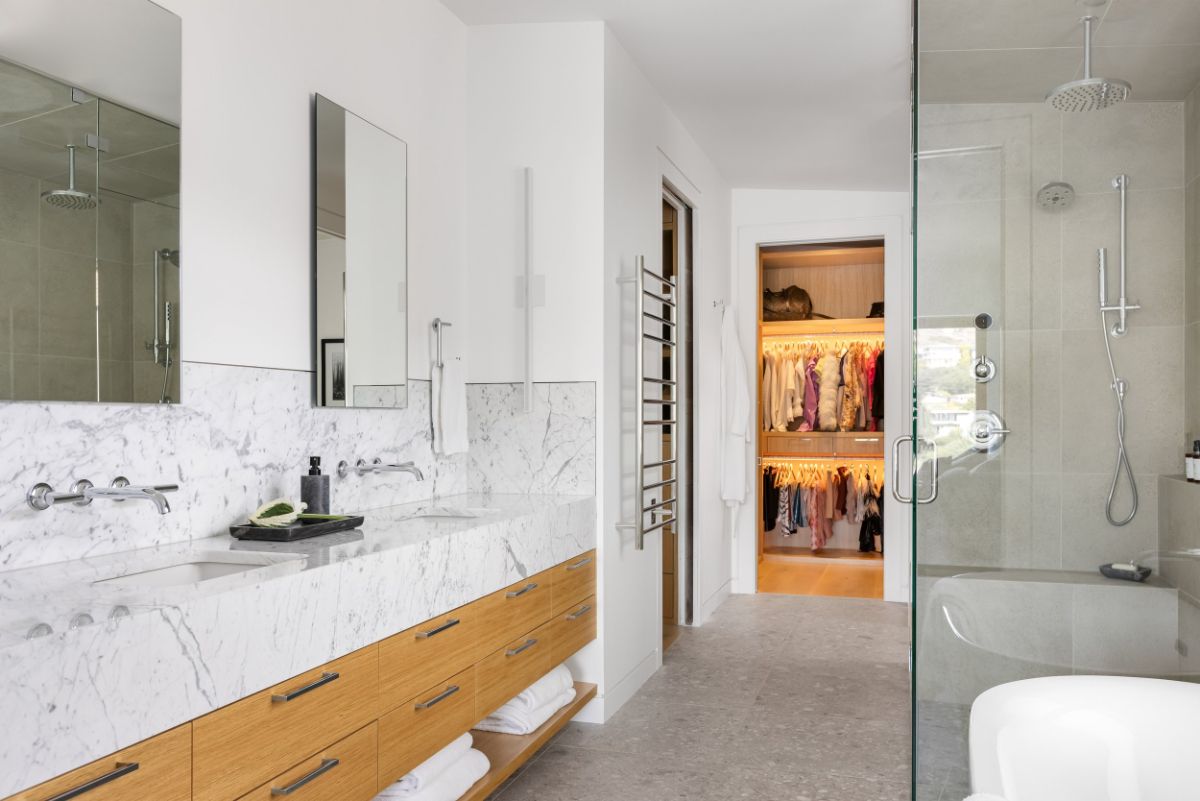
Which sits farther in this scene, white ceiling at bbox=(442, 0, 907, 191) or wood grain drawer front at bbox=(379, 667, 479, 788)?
white ceiling at bbox=(442, 0, 907, 191)

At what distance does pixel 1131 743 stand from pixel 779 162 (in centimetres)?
410

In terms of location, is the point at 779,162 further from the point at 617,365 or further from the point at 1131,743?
the point at 1131,743

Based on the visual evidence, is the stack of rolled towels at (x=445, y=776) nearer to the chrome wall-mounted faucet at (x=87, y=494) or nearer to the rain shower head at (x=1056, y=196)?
the chrome wall-mounted faucet at (x=87, y=494)

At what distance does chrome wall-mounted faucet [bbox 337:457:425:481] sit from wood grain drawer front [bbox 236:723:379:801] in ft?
3.42

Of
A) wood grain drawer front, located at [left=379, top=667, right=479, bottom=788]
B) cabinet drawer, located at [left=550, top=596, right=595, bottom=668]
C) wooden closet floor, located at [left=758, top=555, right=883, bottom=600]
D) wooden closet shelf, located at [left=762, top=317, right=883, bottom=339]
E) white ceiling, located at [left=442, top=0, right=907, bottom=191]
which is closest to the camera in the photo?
wood grain drawer front, located at [left=379, top=667, right=479, bottom=788]

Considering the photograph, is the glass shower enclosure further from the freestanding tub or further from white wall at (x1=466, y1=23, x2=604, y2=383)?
white wall at (x1=466, y1=23, x2=604, y2=383)

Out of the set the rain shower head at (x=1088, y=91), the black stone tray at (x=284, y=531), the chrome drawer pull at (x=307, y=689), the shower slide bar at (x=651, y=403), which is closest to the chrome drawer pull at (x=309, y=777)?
the chrome drawer pull at (x=307, y=689)

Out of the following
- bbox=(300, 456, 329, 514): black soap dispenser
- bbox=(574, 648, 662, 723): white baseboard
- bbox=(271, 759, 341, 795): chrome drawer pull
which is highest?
bbox=(300, 456, 329, 514): black soap dispenser

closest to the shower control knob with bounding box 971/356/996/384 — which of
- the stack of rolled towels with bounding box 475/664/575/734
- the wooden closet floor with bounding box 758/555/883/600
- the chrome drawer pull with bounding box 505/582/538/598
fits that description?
the chrome drawer pull with bounding box 505/582/538/598

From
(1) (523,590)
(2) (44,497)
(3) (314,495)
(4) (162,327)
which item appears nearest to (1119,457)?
(1) (523,590)

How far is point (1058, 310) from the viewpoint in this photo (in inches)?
94.1

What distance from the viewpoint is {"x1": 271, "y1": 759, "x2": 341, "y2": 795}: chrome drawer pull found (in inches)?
70.0

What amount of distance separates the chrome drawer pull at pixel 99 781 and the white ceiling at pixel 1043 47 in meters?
2.41

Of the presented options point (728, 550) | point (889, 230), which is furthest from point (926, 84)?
point (728, 550)
